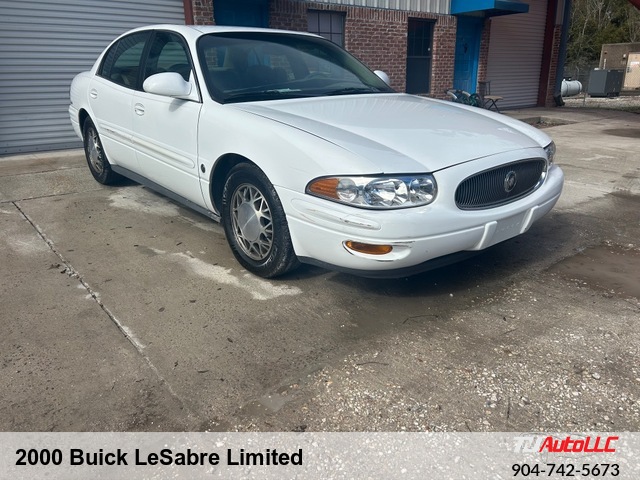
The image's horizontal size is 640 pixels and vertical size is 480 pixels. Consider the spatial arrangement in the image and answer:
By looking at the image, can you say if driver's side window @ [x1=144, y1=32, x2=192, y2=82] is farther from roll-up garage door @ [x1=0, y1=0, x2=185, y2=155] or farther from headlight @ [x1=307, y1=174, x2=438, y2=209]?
roll-up garage door @ [x1=0, y1=0, x2=185, y2=155]

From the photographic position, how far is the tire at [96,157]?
18.0ft

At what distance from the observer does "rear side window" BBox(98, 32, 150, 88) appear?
4.61m

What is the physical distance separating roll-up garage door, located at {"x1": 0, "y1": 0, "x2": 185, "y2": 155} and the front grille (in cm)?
767

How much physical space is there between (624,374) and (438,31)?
12.2 metres

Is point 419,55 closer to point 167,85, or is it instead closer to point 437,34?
point 437,34

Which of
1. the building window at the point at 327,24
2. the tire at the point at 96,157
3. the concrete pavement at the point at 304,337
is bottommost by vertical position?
the concrete pavement at the point at 304,337

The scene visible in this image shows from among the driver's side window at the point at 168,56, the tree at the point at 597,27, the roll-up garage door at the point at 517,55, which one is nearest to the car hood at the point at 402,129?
the driver's side window at the point at 168,56

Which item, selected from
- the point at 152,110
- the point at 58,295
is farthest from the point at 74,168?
the point at 58,295

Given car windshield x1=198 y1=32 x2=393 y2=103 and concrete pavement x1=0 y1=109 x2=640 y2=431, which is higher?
car windshield x1=198 y1=32 x2=393 y2=103

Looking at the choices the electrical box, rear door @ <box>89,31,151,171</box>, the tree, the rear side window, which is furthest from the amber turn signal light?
the tree

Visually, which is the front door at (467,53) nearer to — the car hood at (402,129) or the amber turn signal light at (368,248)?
the car hood at (402,129)

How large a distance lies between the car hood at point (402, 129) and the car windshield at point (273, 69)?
211 millimetres

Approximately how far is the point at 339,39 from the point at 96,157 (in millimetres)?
7277

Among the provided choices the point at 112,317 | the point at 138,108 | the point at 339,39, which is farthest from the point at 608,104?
the point at 112,317
